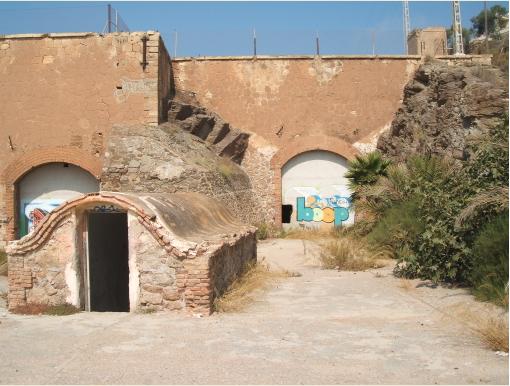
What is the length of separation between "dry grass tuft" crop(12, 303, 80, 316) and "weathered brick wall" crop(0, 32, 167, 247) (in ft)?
29.7

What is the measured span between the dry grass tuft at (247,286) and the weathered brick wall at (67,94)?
759 cm

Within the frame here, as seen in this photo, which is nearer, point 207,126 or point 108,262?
point 108,262

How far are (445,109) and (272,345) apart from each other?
1220cm

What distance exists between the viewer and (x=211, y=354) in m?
5.01

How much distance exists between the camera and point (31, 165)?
52.0 feet

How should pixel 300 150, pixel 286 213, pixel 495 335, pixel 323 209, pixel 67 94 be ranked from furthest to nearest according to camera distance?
pixel 286 213, pixel 323 209, pixel 300 150, pixel 67 94, pixel 495 335

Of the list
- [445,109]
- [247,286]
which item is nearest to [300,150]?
[445,109]

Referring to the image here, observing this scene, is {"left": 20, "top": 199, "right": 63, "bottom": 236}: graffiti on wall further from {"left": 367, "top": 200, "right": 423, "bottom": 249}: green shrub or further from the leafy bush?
{"left": 367, "top": 200, "right": 423, "bottom": 249}: green shrub

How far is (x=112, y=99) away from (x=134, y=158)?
2273 millimetres

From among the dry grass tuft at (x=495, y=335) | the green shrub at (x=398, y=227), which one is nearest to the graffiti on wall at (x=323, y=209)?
the green shrub at (x=398, y=227)

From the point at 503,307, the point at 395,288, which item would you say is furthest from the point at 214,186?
the point at 503,307

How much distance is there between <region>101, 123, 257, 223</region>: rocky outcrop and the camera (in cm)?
1407

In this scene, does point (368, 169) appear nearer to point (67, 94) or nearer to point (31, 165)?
point (67, 94)

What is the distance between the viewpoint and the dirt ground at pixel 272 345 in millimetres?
4402
